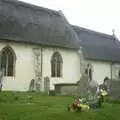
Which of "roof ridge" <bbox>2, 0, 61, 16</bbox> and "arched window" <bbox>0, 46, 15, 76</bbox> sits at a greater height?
A: "roof ridge" <bbox>2, 0, 61, 16</bbox>

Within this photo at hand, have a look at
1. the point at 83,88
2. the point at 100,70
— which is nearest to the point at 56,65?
the point at 100,70

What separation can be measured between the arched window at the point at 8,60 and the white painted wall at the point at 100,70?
13594 millimetres

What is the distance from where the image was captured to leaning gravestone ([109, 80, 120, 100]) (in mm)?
23895

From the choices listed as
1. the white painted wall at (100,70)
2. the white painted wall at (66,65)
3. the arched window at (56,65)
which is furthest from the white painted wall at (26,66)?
the white painted wall at (100,70)

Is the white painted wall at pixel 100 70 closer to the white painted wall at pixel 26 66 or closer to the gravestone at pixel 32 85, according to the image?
the white painted wall at pixel 26 66

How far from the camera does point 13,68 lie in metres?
→ 35.9

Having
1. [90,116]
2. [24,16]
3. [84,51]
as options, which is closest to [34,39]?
[24,16]

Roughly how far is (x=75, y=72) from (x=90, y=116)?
86.5 feet

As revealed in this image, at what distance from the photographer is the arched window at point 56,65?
3962 cm

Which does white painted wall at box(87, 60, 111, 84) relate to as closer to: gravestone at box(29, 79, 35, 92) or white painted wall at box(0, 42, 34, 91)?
gravestone at box(29, 79, 35, 92)

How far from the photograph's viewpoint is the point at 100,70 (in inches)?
1870

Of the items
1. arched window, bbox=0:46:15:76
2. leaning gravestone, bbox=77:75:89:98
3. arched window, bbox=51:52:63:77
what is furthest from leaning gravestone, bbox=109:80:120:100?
arched window, bbox=51:52:63:77

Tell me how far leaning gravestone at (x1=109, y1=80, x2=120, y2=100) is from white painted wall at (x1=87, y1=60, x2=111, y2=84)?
21.5 m

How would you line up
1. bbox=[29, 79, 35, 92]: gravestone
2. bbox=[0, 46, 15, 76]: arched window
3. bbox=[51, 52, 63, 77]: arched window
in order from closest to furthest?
bbox=[0, 46, 15, 76]: arched window → bbox=[29, 79, 35, 92]: gravestone → bbox=[51, 52, 63, 77]: arched window
